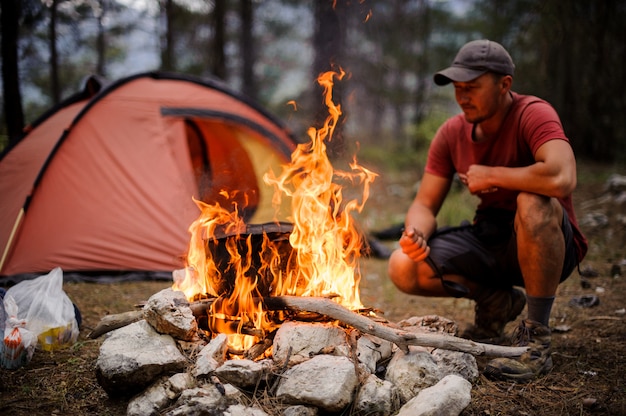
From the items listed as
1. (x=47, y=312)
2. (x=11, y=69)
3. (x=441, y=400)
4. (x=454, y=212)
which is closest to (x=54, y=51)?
(x=11, y=69)

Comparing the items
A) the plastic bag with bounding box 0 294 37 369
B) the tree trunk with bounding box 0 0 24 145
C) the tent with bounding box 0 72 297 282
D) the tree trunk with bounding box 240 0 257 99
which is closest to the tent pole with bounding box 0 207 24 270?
the tent with bounding box 0 72 297 282

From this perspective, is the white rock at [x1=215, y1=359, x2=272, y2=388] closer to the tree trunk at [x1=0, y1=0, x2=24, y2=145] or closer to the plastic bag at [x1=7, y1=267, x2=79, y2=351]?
the plastic bag at [x1=7, y1=267, x2=79, y2=351]

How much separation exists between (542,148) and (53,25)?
32.1ft

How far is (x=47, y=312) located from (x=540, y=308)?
9.49 feet

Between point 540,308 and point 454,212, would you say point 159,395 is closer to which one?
point 540,308

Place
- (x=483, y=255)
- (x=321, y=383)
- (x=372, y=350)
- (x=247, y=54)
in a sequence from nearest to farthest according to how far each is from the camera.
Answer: (x=321, y=383)
(x=372, y=350)
(x=483, y=255)
(x=247, y=54)

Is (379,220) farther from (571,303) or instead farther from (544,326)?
(544,326)

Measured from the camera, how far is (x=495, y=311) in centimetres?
334

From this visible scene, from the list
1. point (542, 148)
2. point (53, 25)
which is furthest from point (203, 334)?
point (53, 25)

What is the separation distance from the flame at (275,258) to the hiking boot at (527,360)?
2.69 ft

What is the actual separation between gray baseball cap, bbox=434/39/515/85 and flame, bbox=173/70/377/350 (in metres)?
0.78

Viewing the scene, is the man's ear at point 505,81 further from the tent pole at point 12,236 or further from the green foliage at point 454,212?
the tent pole at point 12,236

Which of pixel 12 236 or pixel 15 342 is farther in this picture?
pixel 12 236

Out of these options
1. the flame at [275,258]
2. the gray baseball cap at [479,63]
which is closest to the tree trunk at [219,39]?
the flame at [275,258]
